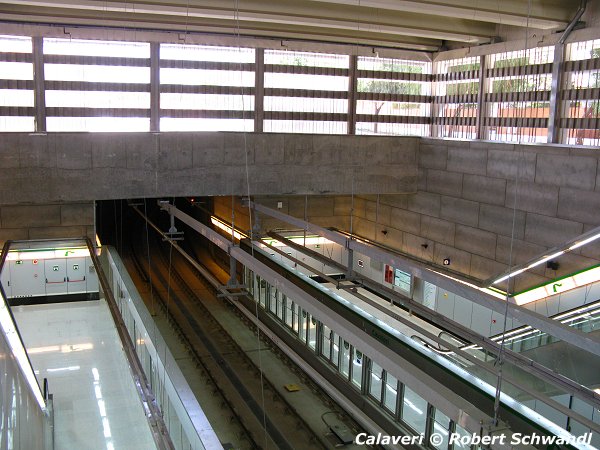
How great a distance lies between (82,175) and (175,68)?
3935 millimetres

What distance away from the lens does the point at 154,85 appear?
1470 cm

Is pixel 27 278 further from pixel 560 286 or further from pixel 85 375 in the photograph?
pixel 560 286

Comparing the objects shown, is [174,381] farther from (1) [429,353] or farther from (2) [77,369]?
(2) [77,369]

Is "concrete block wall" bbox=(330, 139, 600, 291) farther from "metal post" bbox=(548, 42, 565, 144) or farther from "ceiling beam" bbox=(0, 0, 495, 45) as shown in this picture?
"ceiling beam" bbox=(0, 0, 495, 45)

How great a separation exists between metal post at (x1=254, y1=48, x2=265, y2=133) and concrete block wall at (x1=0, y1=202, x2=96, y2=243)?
15.8 ft

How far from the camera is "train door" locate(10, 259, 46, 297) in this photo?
14.7 metres

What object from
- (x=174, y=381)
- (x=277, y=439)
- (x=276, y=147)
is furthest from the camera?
(x=276, y=147)

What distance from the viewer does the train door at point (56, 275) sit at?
49.0 feet

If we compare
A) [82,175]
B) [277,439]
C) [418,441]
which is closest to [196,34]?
[82,175]

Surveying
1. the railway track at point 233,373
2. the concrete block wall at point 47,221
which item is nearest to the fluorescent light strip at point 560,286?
the railway track at point 233,373

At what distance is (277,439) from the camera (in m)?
8.84

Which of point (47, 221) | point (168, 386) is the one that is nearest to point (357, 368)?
point (168, 386)

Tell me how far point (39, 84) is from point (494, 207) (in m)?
10.9

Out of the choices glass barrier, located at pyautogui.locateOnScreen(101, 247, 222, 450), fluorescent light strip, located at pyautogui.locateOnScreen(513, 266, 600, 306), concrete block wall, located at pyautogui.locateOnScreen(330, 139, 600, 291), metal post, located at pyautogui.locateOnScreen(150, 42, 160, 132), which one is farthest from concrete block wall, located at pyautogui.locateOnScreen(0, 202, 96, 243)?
fluorescent light strip, located at pyautogui.locateOnScreen(513, 266, 600, 306)
